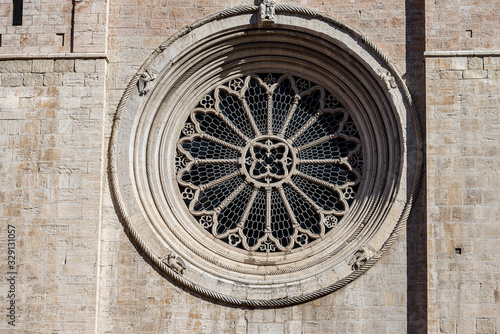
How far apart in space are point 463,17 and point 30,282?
9.09 meters

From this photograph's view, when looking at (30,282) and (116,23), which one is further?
(116,23)

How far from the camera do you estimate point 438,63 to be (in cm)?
2042

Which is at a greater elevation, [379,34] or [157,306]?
[379,34]

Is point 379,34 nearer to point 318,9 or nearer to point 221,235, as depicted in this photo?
point 318,9

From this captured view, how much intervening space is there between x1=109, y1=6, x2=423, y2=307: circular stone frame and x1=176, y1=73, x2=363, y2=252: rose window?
0.19 meters

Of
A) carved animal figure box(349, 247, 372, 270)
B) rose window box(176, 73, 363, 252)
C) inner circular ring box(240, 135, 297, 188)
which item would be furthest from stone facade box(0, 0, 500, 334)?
inner circular ring box(240, 135, 297, 188)

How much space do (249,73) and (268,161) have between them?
5.85ft

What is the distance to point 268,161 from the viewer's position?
21.4m

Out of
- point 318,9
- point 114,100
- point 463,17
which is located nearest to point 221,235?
point 114,100

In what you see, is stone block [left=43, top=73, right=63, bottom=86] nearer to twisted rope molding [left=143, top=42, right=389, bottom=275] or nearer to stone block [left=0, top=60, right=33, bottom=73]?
stone block [left=0, top=60, right=33, bottom=73]

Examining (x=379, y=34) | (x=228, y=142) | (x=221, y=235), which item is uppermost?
(x=379, y=34)

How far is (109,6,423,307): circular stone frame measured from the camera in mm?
20234

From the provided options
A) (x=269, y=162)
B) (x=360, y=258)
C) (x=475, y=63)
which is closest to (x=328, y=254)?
(x=360, y=258)

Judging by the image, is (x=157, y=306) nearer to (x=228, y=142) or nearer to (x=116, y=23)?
(x=228, y=142)
